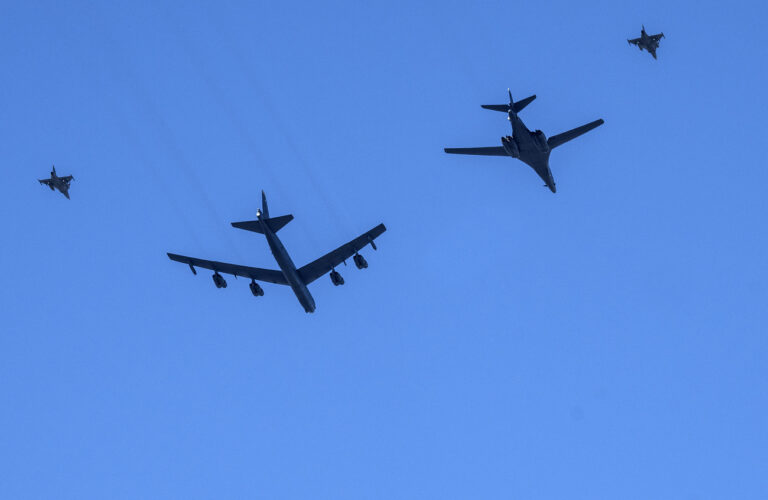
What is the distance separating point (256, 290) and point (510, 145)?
902 inches

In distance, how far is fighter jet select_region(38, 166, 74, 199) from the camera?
87688 mm

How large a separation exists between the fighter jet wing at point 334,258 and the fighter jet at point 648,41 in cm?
3246

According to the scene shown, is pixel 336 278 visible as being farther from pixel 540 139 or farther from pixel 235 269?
pixel 540 139

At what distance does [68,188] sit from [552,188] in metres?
44.6

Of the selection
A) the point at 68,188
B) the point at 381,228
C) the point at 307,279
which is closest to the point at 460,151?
the point at 381,228

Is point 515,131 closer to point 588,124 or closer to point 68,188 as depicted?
point 588,124

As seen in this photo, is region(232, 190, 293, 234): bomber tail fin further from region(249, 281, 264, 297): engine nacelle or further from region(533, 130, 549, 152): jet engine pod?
region(533, 130, 549, 152): jet engine pod

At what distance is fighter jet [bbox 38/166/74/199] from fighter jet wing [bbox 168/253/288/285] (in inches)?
807

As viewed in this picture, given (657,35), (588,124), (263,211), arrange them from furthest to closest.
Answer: (657,35) < (588,124) < (263,211)

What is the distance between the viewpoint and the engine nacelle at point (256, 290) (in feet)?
244

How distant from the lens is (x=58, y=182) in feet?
289

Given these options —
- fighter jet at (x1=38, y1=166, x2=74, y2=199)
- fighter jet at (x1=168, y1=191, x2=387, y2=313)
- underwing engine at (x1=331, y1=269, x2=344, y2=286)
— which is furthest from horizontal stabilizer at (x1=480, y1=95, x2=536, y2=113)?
fighter jet at (x1=38, y1=166, x2=74, y2=199)

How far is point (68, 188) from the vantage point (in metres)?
88.8

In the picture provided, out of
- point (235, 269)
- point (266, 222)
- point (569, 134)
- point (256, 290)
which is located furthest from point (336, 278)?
point (569, 134)
